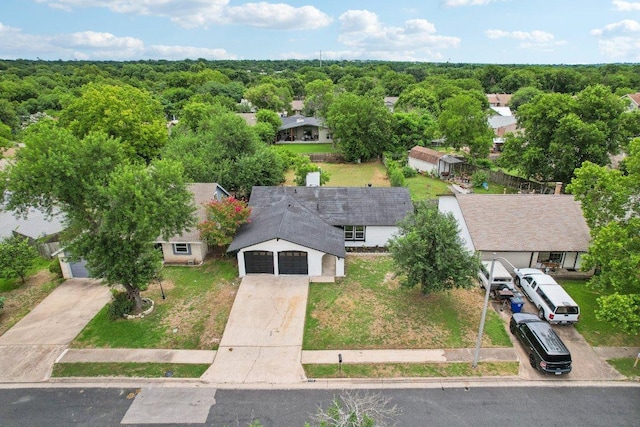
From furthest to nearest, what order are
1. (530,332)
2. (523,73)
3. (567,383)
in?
(523,73)
(530,332)
(567,383)

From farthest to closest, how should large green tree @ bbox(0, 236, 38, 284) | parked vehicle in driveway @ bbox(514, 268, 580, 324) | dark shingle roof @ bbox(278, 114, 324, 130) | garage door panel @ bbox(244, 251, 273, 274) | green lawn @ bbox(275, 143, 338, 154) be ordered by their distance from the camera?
dark shingle roof @ bbox(278, 114, 324, 130)
green lawn @ bbox(275, 143, 338, 154)
garage door panel @ bbox(244, 251, 273, 274)
large green tree @ bbox(0, 236, 38, 284)
parked vehicle in driveway @ bbox(514, 268, 580, 324)

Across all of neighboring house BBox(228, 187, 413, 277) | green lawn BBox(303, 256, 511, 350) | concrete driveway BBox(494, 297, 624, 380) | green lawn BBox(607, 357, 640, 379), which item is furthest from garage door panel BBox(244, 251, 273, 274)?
green lawn BBox(607, 357, 640, 379)

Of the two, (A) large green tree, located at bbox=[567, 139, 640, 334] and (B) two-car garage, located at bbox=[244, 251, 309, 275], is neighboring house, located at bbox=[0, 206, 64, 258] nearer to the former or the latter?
(B) two-car garage, located at bbox=[244, 251, 309, 275]

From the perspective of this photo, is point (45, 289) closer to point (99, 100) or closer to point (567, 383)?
point (99, 100)

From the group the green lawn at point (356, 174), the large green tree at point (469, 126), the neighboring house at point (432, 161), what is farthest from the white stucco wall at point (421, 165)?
the large green tree at point (469, 126)

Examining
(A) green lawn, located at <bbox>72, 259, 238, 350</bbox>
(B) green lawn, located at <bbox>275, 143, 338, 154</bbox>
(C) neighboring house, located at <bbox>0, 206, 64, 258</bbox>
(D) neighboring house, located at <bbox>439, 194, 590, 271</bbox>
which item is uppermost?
(D) neighboring house, located at <bbox>439, 194, 590, 271</bbox>

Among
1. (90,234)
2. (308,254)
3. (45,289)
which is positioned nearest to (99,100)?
(45,289)
